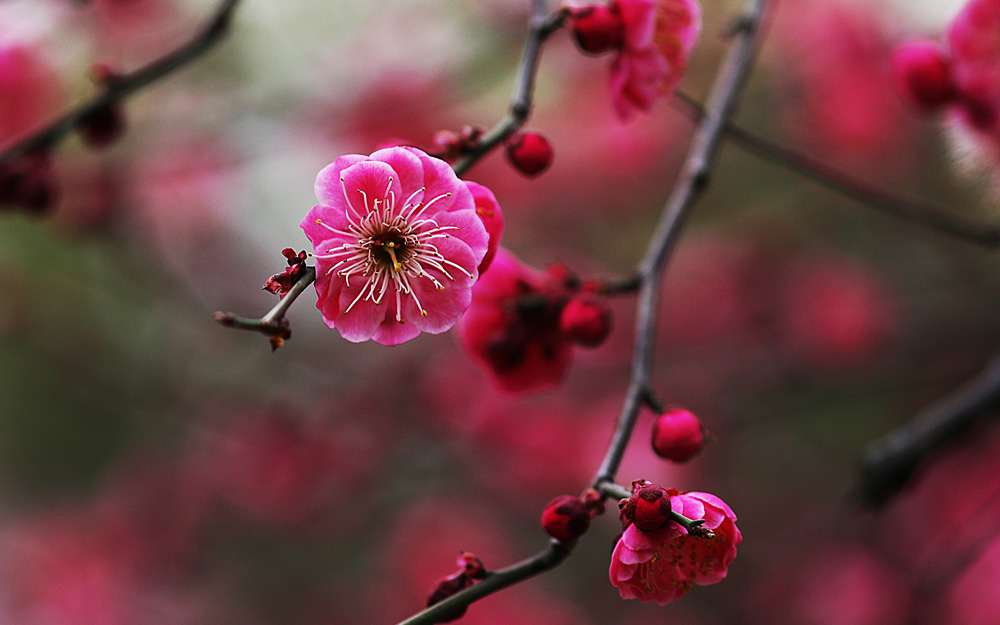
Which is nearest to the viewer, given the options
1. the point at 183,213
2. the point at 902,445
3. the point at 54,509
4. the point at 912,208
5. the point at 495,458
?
the point at 912,208

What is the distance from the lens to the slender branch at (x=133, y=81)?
0.88 m

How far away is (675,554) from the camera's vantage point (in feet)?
1.99

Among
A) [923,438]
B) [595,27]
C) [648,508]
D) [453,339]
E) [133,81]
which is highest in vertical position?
[453,339]

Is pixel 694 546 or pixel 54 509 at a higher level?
pixel 54 509

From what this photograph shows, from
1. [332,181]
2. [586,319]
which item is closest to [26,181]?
[332,181]

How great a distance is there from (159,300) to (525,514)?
1.38m

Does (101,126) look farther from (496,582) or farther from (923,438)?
(923,438)

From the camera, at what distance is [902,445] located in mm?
1163

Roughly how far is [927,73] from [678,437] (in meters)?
0.77

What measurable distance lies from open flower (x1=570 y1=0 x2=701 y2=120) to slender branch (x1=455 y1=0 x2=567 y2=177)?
0.04 metres

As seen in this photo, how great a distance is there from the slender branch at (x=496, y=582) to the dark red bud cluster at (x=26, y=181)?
2.55 ft

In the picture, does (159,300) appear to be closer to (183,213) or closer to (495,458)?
(183,213)

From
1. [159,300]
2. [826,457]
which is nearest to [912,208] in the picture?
[826,457]

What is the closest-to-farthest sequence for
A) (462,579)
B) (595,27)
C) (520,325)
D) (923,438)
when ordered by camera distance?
(462,579) → (595,27) → (520,325) → (923,438)
